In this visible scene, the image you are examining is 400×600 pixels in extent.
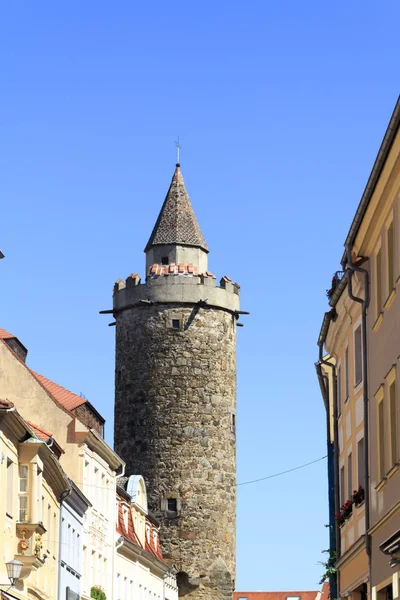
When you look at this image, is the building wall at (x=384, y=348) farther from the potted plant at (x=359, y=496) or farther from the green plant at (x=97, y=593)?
the green plant at (x=97, y=593)

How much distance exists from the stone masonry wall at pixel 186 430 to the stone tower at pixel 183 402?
4cm

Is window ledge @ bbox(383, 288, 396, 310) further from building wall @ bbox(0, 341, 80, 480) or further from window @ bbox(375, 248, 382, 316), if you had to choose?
building wall @ bbox(0, 341, 80, 480)

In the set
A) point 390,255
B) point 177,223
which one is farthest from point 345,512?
point 177,223

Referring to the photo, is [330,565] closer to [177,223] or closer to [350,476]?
[350,476]

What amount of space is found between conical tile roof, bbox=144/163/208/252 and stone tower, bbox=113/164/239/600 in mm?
61

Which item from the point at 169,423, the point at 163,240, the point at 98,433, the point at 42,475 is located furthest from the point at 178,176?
the point at 42,475

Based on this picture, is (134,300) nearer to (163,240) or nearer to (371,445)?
(163,240)

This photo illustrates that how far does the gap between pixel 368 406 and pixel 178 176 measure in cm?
4190

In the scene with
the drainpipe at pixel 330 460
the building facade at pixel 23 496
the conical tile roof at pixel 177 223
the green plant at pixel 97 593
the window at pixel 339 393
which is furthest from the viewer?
the conical tile roof at pixel 177 223

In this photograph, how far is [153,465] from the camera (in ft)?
200

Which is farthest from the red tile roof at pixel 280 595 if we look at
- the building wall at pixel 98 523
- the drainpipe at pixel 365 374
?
the drainpipe at pixel 365 374

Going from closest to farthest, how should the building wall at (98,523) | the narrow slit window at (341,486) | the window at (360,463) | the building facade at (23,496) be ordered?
the window at (360,463) < the building facade at (23,496) < the narrow slit window at (341,486) < the building wall at (98,523)

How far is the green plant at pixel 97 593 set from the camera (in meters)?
41.9

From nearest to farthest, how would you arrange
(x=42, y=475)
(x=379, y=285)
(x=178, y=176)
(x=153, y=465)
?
(x=379, y=285)
(x=42, y=475)
(x=153, y=465)
(x=178, y=176)
